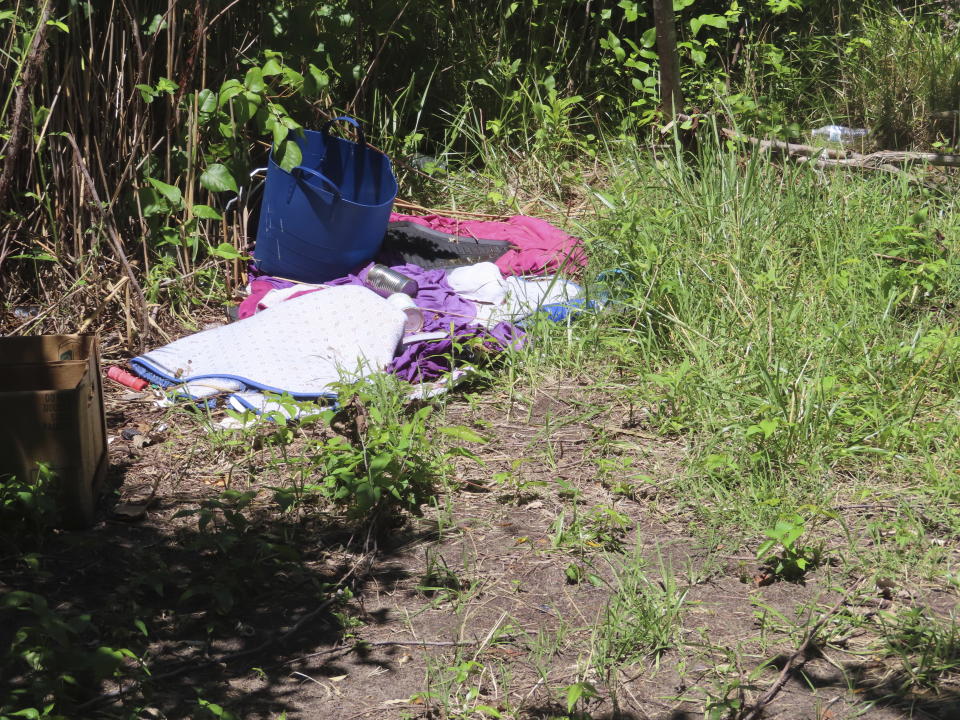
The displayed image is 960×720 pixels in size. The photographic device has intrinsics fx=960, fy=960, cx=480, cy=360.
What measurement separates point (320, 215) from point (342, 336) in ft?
2.83

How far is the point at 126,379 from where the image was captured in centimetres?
371

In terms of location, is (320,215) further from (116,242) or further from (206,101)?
(116,242)

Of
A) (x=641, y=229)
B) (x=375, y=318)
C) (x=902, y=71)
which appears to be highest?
(x=902, y=71)

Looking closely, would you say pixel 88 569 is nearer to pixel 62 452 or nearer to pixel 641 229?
pixel 62 452

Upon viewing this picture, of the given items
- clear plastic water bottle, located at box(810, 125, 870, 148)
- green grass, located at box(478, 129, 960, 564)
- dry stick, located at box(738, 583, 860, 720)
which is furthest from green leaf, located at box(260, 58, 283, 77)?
clear plastic water bottle, located at box(810, 125, 870, 148)

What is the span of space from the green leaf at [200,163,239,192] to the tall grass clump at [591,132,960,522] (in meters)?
1.63

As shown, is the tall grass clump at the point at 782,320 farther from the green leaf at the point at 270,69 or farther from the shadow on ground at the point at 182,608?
the green leaf at the point at 270,69

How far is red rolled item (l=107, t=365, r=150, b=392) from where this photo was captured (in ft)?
12.1

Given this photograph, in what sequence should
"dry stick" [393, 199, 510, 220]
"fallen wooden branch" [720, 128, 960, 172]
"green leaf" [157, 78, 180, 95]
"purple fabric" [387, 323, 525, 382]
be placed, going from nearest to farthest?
"purple fabric" [387, 323, 525, 382]
"green leaf" [157, 78, 180, 95]
"fallen wooden branch" [720, 128, 960, 172]
"dry stick" [393, 199, 510, 220]

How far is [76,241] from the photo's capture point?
4.03m

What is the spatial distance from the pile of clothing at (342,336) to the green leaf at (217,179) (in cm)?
50

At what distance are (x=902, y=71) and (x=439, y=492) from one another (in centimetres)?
473

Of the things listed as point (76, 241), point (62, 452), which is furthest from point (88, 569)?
point (76, 241)

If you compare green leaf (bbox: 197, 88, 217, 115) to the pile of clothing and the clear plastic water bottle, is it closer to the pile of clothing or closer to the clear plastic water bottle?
the pile of clothing
